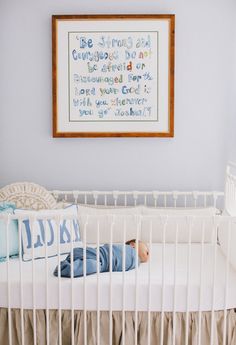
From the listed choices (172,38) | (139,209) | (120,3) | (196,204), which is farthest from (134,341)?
(120,3)

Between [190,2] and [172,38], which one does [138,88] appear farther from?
[190,2]

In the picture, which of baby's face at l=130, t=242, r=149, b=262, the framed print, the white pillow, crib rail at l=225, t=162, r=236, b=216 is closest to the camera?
the white pillow

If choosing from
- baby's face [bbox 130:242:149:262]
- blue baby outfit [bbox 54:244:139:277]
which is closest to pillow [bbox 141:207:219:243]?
baby's face [bbox 130:242:149:262]

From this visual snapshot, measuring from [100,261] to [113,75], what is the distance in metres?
1.29

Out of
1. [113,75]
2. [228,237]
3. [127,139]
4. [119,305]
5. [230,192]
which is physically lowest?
[119,305]

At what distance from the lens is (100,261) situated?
2.42 m

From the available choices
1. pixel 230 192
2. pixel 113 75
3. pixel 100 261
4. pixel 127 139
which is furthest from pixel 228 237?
pixel 113 75

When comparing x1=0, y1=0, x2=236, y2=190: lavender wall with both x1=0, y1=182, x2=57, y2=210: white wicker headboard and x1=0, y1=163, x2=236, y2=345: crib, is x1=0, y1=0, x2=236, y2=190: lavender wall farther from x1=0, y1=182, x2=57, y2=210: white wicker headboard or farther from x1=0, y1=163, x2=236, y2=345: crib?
x1=0, y1=163, x2=236, y2=345: crib

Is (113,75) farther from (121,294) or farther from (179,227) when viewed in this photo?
(121,294)

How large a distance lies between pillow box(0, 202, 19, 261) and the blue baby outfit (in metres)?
→ 0.37

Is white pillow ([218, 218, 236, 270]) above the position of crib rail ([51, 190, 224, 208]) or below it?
below

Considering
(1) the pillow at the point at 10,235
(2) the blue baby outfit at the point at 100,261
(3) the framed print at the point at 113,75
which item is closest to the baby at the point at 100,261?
(2) the blue baby outfit at the point at 100,261

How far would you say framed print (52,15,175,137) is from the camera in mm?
3188

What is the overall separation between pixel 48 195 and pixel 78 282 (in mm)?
836
